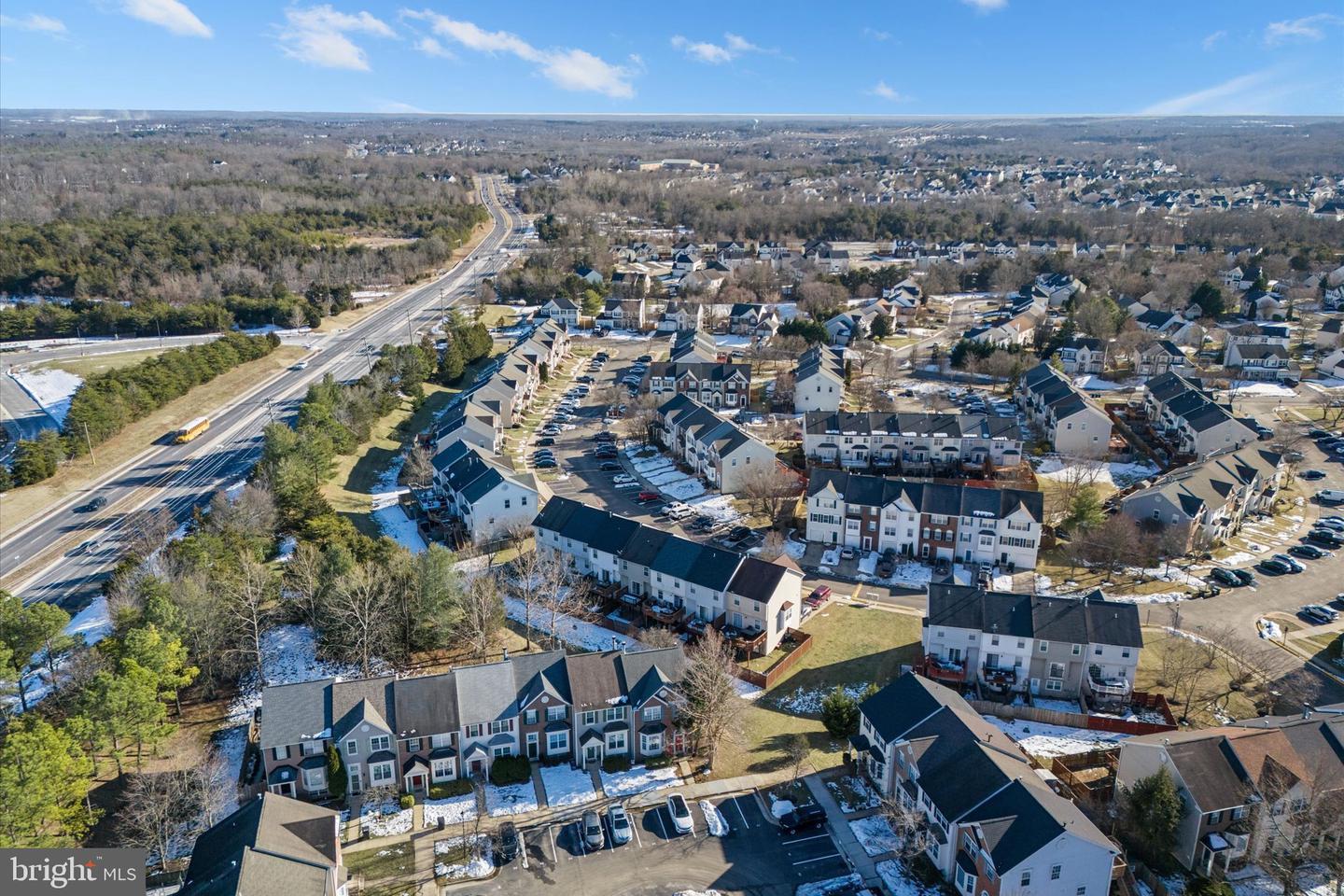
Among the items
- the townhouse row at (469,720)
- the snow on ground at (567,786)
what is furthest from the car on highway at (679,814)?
the townhouse row at (469,720)

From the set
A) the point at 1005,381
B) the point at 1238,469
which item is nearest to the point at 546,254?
the point at 1005,381

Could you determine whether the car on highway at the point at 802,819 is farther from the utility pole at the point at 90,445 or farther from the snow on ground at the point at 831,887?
the utility pole at the point at 90,445

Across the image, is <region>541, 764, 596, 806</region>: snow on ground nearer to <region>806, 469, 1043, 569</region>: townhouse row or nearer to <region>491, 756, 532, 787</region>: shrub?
<region>491, 756, 532, 787</region>: shrub

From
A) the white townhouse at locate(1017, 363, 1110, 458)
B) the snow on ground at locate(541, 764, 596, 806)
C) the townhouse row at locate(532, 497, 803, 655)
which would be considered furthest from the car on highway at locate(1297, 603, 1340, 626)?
the snow on ground at locate(541, 764, 596, 806)

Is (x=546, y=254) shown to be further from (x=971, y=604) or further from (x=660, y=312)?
(x=971, y=604)

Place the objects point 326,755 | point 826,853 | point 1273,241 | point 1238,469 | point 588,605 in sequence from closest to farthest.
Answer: point 826,853 < point 326,755 < point 588,605 < point 1238,469 < point 1273,241

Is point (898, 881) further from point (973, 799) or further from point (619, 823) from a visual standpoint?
point (619, 823)

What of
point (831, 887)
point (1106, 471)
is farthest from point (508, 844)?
point (1106, 471)

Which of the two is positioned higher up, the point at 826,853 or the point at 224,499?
Result: the point at 224,499
